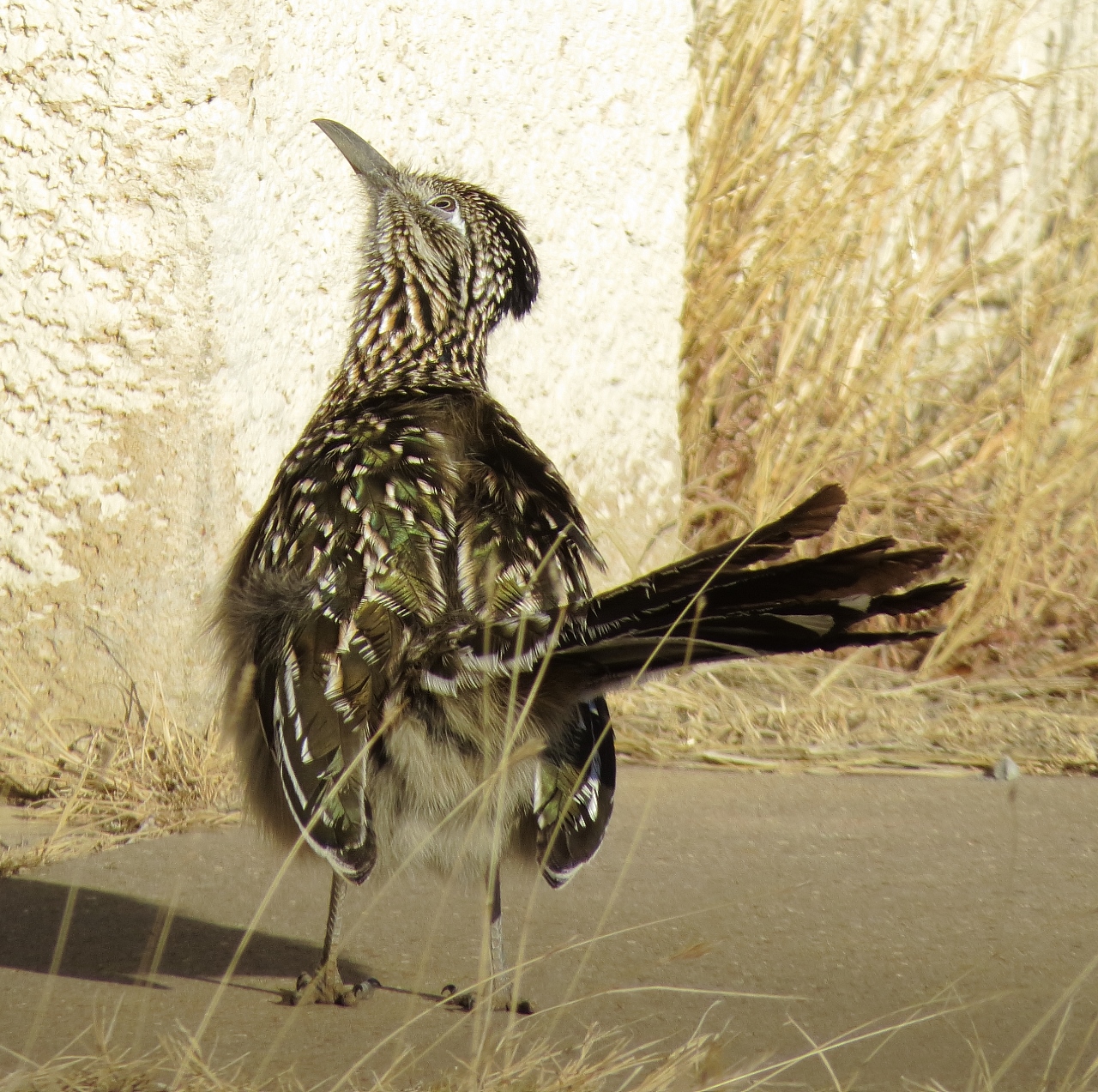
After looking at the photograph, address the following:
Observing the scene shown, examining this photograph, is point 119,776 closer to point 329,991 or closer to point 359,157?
point 329,991

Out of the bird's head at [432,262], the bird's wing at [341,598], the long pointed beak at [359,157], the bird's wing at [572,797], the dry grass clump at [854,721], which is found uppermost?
the long pointed beak at [359,157]

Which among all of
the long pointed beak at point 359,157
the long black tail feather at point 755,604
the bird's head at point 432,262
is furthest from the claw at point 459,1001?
the long pointed beak at point 359,157

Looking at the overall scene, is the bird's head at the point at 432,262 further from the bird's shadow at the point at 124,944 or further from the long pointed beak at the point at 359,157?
the bird's shadow at the point at 124,944

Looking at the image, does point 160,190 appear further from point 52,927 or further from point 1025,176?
point 1025,176

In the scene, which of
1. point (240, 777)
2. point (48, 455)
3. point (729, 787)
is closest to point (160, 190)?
point (48, 455)

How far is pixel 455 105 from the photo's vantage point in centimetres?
487

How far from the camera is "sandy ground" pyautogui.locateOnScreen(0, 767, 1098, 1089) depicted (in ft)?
7.45

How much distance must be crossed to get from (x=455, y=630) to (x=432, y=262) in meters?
1.50

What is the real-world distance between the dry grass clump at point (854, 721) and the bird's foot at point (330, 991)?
188cm

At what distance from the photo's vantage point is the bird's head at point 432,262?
3.55 meters

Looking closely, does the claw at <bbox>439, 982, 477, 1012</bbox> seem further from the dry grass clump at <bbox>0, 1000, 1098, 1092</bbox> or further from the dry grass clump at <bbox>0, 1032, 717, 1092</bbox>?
the dry grass clump at <bbox>0, 1032, 717, 1092</bbox>

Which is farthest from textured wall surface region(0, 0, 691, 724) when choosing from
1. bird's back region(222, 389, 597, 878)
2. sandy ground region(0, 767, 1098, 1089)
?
bird's back region(222, 389, 597, 878)

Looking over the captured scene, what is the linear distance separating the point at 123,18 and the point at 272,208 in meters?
0.63

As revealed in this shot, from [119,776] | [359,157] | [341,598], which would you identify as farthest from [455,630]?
[359,157]
